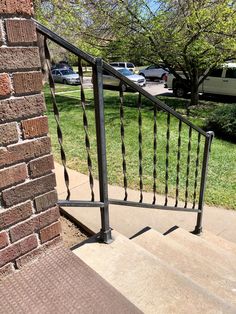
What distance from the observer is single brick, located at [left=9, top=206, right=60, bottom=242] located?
1.57 m

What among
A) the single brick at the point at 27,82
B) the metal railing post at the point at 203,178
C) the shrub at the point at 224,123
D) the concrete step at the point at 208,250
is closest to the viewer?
the single brick at the point at 27,82

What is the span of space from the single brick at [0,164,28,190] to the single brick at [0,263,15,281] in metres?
0.42

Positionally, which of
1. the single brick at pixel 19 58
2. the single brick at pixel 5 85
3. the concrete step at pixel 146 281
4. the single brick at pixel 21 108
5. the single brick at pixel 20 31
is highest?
the single brick at pixel 20 31

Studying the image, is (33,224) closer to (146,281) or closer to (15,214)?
(15,214)

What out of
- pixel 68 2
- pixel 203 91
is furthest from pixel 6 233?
pixel 203 91

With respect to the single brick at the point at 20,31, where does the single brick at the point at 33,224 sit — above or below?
below

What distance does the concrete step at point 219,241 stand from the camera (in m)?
3.09

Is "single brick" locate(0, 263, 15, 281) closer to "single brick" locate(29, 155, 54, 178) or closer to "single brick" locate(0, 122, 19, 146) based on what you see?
"single brick" locate(29, 155, 54, 178)

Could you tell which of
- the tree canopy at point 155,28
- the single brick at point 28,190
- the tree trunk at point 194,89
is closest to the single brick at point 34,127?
the single brick at point 28,190

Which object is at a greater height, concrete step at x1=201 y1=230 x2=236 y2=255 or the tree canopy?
Answer: the tree canopy

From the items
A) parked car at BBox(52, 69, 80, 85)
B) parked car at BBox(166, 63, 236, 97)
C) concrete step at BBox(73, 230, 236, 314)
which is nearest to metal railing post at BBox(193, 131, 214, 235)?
concrete step at BBox(73, 230, 236, 314)

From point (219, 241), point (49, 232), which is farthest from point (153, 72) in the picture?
point (49, 232)

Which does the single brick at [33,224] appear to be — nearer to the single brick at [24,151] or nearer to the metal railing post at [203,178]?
the single brick at [24,151]

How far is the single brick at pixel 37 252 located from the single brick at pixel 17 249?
0.09 feet
